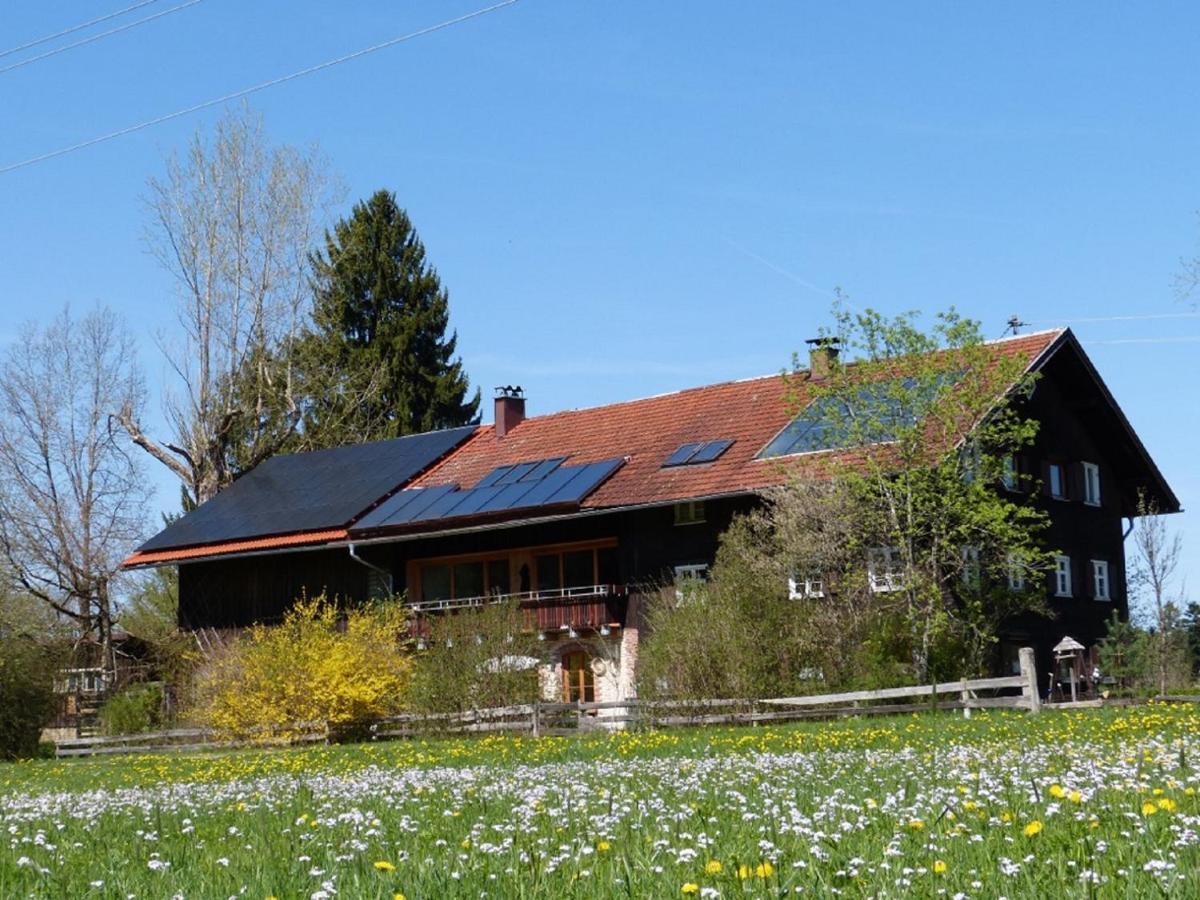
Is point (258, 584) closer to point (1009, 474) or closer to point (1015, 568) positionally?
point (1009, 474)

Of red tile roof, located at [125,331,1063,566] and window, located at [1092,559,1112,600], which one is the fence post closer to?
red tile roof, located at [125,331,1063,566]

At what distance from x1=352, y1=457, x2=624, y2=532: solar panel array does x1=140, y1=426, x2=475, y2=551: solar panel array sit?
143 cm

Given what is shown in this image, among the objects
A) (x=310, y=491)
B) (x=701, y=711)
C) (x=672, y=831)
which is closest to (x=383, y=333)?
(x=310, y=491)

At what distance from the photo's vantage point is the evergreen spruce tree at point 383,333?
68438 mm

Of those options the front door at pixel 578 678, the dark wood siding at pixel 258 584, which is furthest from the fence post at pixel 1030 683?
the dark wood siding at pixel 258 584

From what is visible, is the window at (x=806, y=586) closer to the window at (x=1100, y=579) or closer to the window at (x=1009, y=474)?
the window at (x=1009, y=474)

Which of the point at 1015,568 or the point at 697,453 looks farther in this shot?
the point at 697,453

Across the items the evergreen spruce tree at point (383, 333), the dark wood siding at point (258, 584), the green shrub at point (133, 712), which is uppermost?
the evergreen spruce tree at point (383, 333)

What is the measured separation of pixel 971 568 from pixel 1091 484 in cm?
1081

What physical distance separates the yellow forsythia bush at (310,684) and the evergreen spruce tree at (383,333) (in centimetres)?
3056

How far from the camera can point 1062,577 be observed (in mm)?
42656

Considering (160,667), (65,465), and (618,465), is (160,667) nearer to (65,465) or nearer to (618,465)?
(65,465)

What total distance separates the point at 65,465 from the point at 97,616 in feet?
17.4

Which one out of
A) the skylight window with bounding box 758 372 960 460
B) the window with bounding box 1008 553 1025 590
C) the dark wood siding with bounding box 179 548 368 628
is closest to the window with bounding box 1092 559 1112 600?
the window with bounding box 1008 553 1025 590
